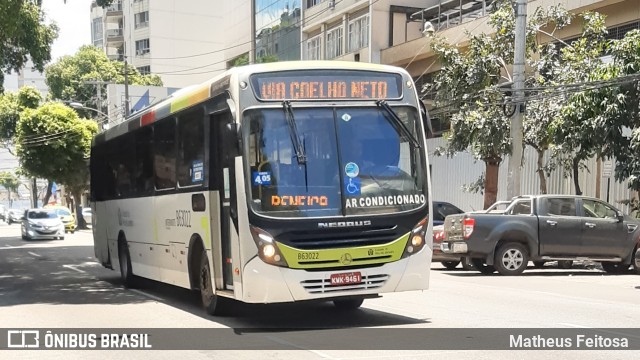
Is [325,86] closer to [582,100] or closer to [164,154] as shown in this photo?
[164,154]

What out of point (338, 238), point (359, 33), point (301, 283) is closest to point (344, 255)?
point (338, 238)

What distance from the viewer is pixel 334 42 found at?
3969 centimetres

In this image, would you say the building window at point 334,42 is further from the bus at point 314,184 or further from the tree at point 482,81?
the bus at point 314,184

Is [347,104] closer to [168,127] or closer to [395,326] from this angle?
[395,326]

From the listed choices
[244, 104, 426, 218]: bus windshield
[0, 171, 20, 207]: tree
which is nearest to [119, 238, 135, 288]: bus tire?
[244, 104, 426, 218]: bus windshield

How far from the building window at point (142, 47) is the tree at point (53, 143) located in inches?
1094

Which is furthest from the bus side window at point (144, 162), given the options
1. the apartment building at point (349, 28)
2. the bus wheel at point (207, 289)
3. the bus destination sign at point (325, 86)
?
the apartment building at point (349, 28)

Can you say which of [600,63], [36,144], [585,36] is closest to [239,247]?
[600,63]

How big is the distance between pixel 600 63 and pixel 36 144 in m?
39.0

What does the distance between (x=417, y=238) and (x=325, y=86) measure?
7.50 feet

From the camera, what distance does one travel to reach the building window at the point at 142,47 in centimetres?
7769

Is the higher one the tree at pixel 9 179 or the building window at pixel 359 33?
the building window at pixel 359 33

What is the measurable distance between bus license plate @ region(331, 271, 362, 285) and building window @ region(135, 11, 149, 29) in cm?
7268

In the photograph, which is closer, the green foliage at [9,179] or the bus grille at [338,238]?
the bus grille at [338,238]
